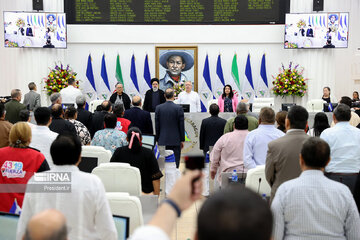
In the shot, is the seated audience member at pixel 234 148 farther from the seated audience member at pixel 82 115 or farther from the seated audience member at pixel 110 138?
the seated audience member at pixel 82 115

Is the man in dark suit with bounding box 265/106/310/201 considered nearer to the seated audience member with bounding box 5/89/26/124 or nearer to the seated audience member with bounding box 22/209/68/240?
the seated audience member with bounding box 22/209/68/240

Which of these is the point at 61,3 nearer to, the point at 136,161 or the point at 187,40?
the point at 187,40

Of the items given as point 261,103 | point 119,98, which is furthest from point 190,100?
point 261,103

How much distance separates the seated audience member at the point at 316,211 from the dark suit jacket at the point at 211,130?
430 centimetres

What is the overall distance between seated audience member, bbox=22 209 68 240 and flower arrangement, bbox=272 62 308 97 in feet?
37.1

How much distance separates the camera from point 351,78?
13.8 meters

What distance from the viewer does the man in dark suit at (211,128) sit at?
6879 millimetres

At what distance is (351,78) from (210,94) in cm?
448

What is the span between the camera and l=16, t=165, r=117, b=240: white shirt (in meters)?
2.50

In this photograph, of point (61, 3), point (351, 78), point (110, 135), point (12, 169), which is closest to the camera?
point (12, 169)

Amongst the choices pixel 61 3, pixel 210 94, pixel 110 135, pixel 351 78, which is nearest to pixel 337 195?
pixel 110 135

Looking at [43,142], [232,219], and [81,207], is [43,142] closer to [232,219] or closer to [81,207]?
[81,207]

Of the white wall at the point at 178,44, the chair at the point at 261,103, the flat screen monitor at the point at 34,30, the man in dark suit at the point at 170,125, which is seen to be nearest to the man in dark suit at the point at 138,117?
the man in dark suit at the point at 170,125

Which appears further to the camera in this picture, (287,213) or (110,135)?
(110,135)
